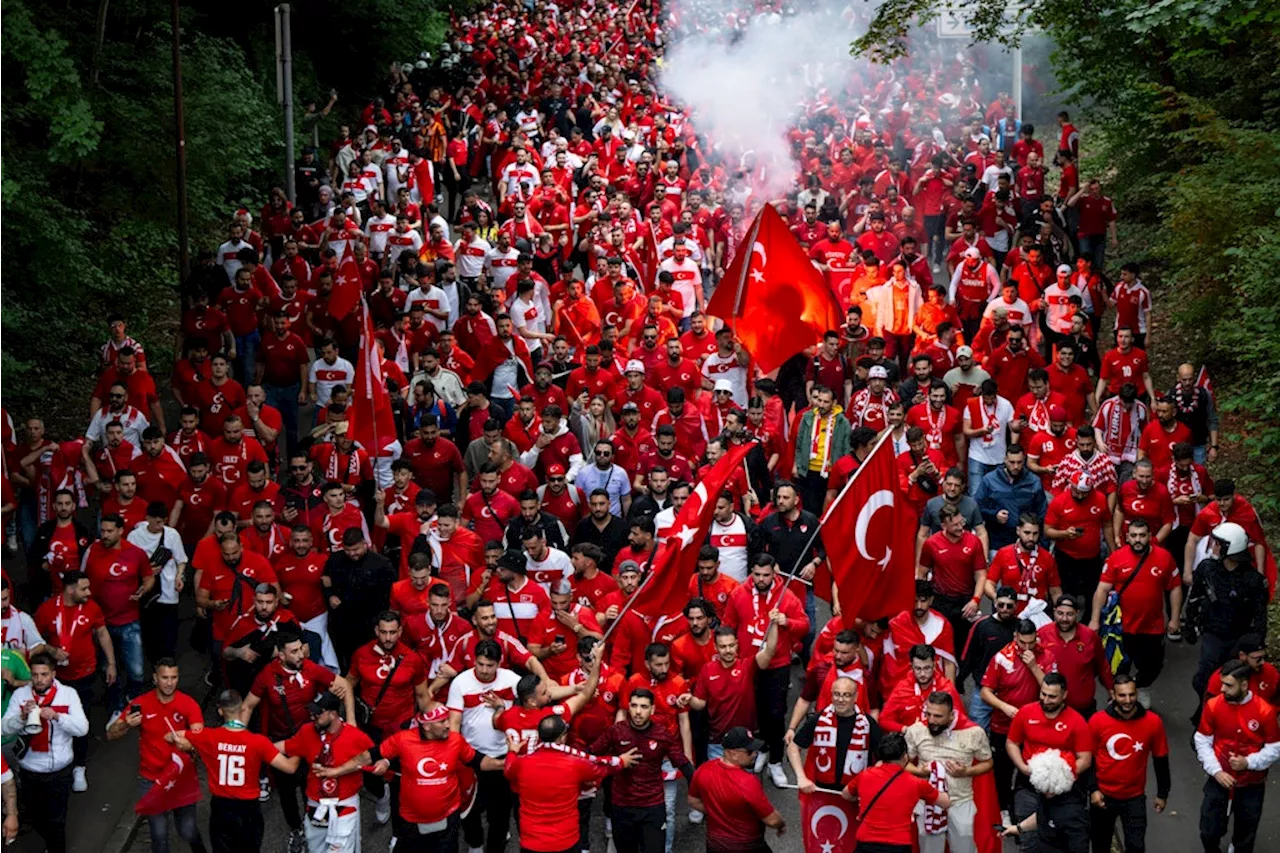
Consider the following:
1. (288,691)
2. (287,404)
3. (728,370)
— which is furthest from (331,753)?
(287,404)

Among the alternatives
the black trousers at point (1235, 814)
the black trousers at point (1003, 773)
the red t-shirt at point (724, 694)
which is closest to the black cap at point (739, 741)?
the red t-shirt at point (724, 694)

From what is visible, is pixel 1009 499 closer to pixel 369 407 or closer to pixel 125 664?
pixel 369 407

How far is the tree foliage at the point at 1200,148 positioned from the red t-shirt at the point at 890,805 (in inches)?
281

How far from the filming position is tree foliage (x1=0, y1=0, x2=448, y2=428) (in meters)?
19.6

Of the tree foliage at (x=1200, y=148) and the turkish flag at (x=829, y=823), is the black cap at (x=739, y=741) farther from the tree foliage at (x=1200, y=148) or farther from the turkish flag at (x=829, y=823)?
the tree foliage at (x=1200, y=148)

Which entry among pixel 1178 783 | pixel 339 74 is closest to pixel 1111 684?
pixel 1178 783

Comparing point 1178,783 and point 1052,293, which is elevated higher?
point 1052,293

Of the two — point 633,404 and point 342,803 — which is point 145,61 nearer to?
point 633,404

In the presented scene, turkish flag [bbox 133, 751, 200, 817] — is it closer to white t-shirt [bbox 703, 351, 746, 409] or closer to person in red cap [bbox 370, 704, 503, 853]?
person in red cap [bbox 370, 704, 503, 853]

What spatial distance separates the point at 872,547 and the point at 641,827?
2.46 m

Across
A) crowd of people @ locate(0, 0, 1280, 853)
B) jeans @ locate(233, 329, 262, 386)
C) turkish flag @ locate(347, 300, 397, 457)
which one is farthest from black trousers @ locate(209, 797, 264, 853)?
jeans @ locate(233, 329, 262, 386)

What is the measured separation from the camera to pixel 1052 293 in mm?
18875

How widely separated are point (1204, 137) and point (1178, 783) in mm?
9601

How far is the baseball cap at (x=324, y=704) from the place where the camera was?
1112 centimetres
